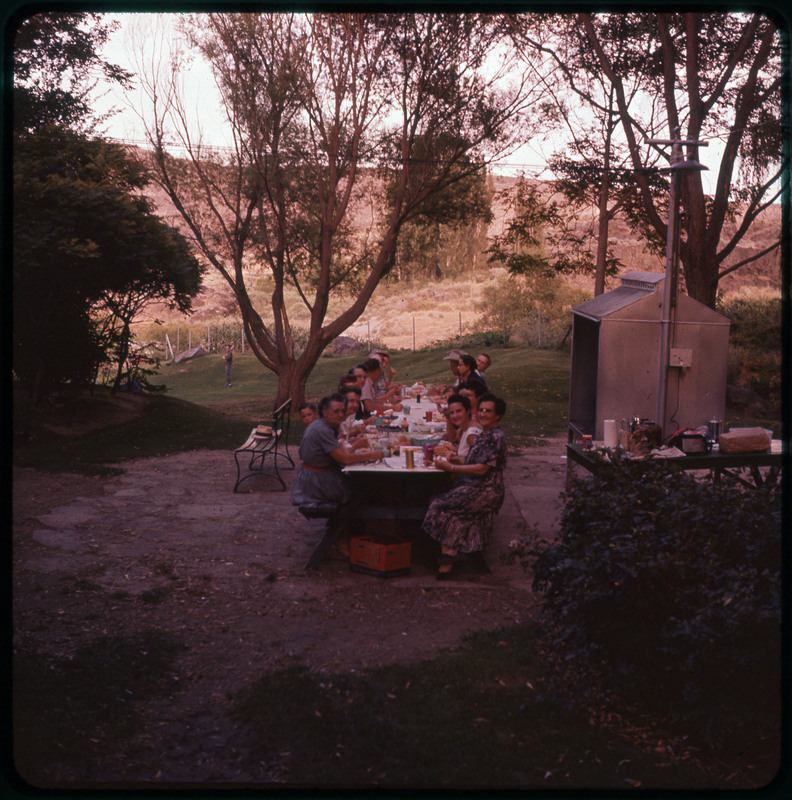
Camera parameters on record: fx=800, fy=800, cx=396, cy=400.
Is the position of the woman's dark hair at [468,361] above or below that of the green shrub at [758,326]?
below

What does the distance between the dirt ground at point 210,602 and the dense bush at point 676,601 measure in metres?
0.57

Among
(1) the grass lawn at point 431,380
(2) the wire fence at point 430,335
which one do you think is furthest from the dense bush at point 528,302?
(1) the grass lawn at point 431,380

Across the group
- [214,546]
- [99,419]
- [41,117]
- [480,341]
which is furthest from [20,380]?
[480,341]

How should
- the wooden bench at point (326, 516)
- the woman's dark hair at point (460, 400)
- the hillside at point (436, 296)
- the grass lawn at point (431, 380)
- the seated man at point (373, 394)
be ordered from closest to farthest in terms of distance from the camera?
the wooden bench at point (326, 516)
the woman's dark hair at point (460, 400)
the seated man at point (373, 394)
the grass lawn at point (431, 380)
the hillside at point (436, 296)

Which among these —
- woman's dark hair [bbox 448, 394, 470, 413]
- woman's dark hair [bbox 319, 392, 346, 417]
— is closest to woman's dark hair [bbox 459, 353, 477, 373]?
woman's dark hair [bbox 448, 394, 470, 413]

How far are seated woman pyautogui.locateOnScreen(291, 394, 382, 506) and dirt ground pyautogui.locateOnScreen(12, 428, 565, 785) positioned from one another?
0.54 m

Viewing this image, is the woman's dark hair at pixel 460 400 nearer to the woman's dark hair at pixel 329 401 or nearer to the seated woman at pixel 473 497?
the seated woman at pixel 473 497

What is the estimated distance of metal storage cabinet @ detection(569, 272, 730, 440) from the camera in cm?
814

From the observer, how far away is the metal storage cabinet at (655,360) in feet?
26.7

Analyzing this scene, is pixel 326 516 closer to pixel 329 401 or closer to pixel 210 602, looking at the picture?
pixel 329 401

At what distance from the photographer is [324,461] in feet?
20.5

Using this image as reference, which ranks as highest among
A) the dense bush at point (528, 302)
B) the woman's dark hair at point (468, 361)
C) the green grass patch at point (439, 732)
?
the dense bush at point (528, 302)

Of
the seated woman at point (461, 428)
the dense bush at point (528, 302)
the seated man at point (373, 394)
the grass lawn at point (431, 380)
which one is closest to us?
the seated woman at point (461, 428)

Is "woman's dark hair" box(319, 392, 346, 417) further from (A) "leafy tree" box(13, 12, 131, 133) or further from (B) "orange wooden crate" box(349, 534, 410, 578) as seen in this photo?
(A) "leafy tree" box(13, 12, 131, 133)
